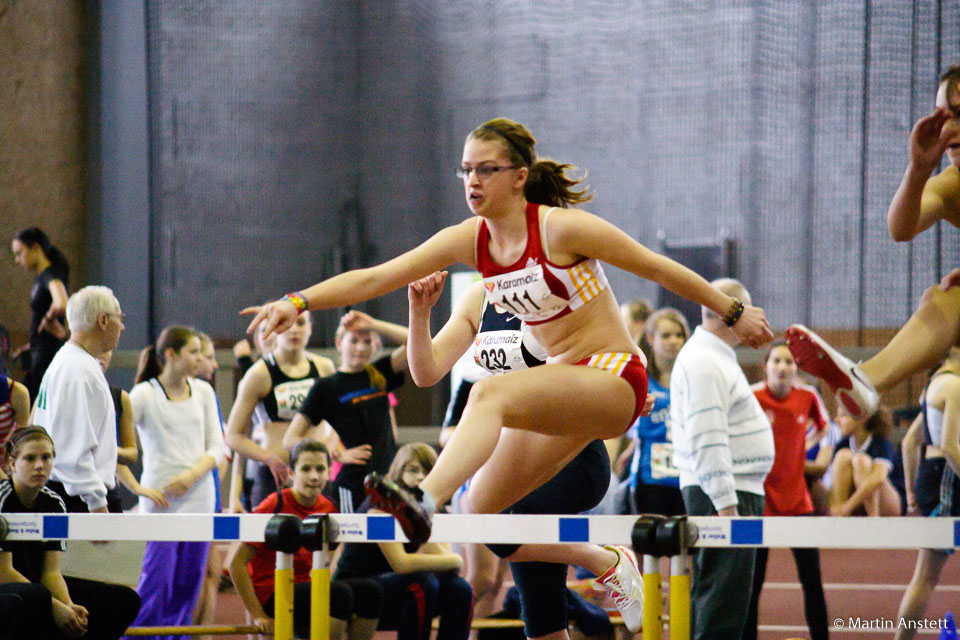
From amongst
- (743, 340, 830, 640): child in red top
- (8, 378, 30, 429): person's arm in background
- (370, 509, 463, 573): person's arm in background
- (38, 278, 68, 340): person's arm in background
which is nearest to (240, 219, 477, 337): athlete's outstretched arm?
(370, 509, 463, 573): person's arm in background

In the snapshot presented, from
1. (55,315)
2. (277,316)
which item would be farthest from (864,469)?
(277,316)

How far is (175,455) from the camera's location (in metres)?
4.43

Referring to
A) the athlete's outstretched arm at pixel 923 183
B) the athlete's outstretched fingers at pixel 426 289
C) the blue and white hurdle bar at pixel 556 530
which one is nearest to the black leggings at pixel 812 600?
the blue and white hurdle bar at pixel 556 530

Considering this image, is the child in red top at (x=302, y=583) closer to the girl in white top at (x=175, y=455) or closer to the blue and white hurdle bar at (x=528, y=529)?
the girl in white top at (x=175, y=455)

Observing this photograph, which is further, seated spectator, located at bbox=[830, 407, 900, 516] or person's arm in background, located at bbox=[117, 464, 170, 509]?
seated spectator, located at bbox=[830, 407, 900, 516]

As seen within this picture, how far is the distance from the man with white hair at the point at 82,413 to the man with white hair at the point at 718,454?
2.09 meters

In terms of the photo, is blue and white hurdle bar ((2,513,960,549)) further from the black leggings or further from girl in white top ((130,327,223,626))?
the black leggings

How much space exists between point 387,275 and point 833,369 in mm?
1272

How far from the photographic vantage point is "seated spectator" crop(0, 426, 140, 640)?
326cm

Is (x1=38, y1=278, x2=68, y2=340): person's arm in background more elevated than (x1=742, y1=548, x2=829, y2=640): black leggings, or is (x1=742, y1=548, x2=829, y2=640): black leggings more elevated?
(x1=38, y1=278, x2=68, y2=340): person's arm in background

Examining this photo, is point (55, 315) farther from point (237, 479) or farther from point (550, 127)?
point (550, 127)

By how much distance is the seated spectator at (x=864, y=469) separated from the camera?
23.3 feet

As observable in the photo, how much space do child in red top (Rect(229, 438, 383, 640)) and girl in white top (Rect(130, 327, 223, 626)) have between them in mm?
426

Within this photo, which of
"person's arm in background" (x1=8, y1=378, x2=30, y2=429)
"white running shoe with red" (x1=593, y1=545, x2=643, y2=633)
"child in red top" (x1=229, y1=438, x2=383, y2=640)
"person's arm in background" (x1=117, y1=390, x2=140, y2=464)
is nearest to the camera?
"white running shoe with red" (x1=593, y1=545, x2=643, y2=633)
